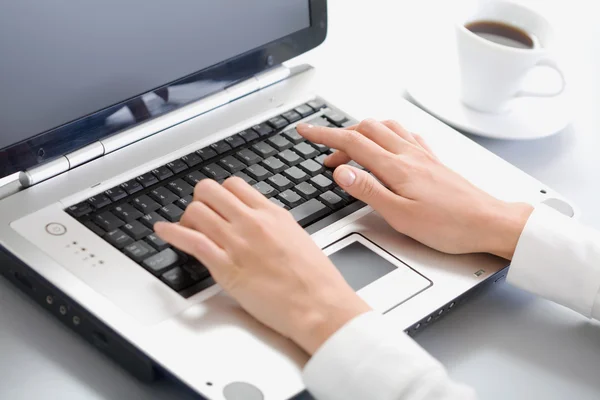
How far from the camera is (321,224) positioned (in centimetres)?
81

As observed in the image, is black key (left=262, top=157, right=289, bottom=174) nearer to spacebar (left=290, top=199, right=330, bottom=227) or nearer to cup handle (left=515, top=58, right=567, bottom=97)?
spacebar (left=290, top=199, right=330, bottom=227)

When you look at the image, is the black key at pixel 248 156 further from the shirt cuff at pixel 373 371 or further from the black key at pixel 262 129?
the shirt cuff at pixel 373 371

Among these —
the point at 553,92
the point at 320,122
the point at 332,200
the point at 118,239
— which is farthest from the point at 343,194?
the point at 553,92

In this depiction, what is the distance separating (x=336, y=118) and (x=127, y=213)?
0.91 feet

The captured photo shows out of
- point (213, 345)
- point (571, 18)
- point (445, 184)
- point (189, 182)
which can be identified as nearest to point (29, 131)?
point (189, 182)

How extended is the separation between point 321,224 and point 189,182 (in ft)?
0.44

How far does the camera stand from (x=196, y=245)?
706 mm

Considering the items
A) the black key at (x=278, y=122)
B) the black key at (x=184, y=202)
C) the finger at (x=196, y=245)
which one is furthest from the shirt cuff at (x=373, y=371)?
the black key at (x=278, y=122)

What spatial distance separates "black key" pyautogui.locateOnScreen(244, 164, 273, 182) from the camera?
0.84 meters

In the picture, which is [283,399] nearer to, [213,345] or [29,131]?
[213,345]

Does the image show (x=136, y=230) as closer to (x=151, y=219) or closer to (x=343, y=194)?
(x=151, y=219)

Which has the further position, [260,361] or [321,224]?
[321,224]

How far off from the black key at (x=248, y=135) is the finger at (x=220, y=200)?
0.15m

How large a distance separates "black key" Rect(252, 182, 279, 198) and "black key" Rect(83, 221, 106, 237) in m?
→ 0.15
